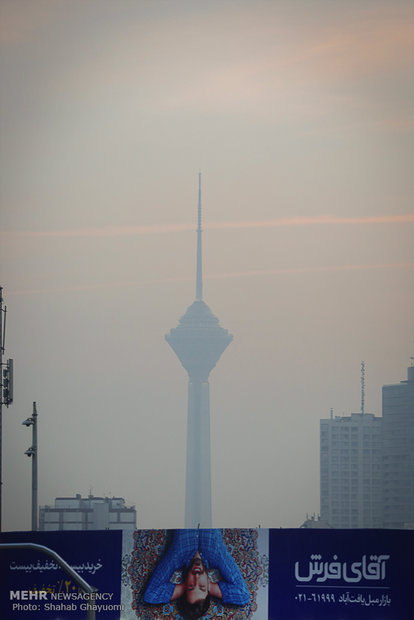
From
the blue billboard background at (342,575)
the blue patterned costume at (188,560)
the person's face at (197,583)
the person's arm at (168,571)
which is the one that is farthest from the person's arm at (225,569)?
the blue billboard background at (342,575)

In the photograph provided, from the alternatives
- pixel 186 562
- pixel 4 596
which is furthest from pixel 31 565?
pixel 186 562

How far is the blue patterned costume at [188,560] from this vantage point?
122 ft

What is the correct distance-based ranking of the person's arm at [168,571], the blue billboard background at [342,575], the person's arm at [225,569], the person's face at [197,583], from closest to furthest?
the blue billboard background at [342,575]
the person's arm at [225,569]
the person's face at [197,583]
the person's arm at [168,571]

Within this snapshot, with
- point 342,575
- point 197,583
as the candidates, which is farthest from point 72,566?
point 342,575

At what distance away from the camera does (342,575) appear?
36156mm

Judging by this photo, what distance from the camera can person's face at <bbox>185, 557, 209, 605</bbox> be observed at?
121 ft

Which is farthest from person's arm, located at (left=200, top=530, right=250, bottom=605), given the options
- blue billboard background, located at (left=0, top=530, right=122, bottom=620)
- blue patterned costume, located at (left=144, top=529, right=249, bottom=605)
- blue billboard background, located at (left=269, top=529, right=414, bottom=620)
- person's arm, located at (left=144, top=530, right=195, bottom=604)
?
blue billboard background, located at (left=0, top=530, right=122, bottom=620)

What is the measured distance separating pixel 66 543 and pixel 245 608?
5.56m

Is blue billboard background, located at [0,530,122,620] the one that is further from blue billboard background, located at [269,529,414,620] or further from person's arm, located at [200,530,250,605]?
blue billboard background, located at [269,529,414,620]

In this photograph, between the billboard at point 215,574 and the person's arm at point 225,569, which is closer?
the billboard at point 215,574

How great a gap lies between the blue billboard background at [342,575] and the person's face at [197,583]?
1919 millimetres

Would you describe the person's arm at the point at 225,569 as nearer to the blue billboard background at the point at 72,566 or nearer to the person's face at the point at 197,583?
the person's face at the point at 197,583

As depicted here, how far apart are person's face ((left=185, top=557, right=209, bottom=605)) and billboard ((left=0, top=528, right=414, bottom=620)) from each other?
0.10ft

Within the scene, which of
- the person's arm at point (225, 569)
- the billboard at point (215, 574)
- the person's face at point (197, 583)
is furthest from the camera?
the person's face at point (197, 583)
